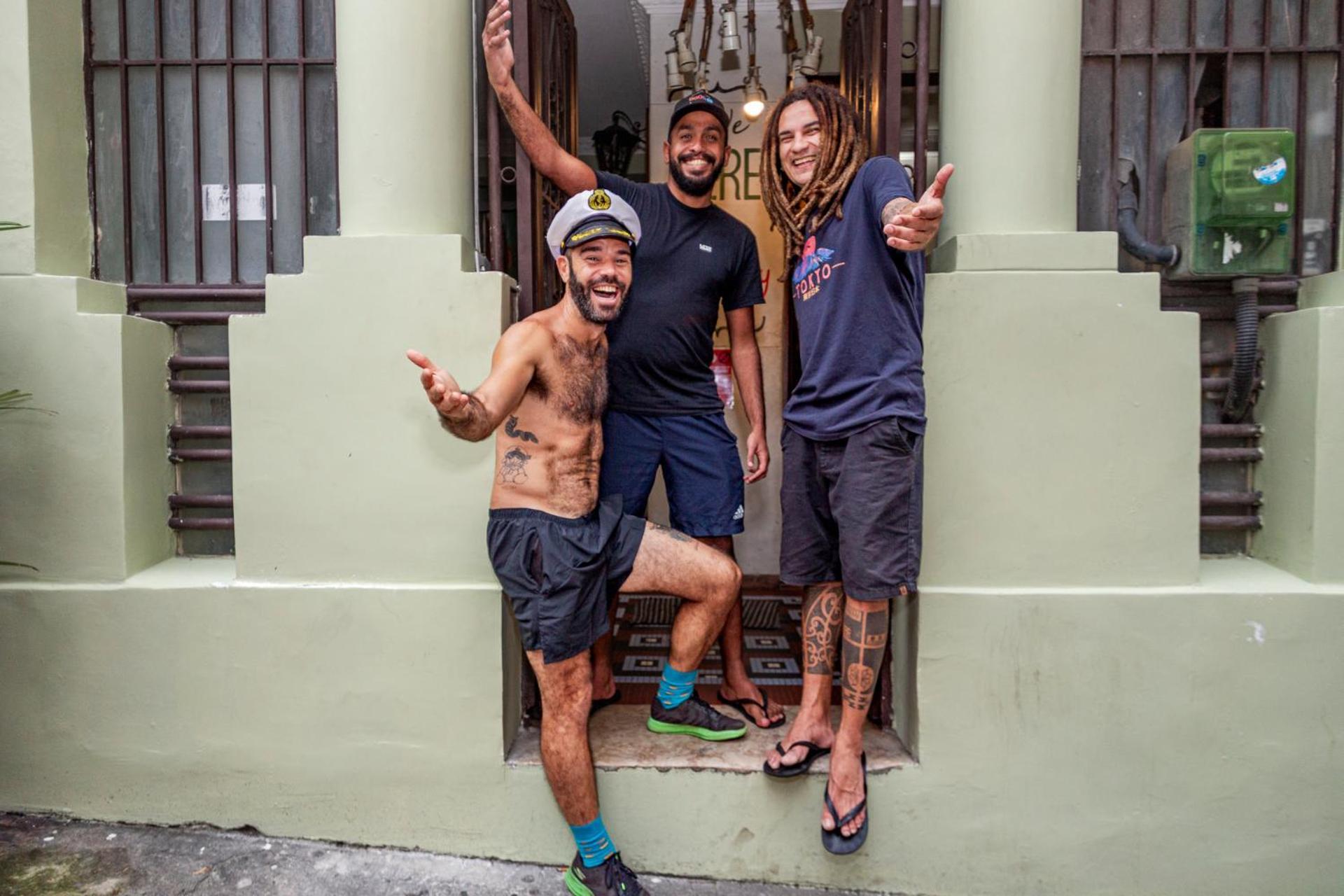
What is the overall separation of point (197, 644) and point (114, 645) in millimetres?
343

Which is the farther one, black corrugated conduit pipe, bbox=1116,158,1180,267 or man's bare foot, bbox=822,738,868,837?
black corrugated conduit pipe, bbox=1116,158,1180,267

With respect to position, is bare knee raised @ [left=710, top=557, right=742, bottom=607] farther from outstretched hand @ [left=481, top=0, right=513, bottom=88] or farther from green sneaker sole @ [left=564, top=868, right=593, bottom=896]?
outstretched hand @ [left=481, top=0, right=513, bottom=88]

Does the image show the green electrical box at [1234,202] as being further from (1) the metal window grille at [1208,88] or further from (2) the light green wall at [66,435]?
(2) the light green wall at [66,435]

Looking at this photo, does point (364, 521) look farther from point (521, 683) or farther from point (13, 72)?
point (13, 72)

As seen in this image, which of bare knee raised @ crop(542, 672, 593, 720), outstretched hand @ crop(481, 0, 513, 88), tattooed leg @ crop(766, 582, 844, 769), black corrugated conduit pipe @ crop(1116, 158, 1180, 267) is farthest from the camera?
black corrugated conduit pipe @ crop(1116, 158, 1180, 267)

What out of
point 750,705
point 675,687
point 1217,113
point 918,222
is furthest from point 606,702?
point 1217,113

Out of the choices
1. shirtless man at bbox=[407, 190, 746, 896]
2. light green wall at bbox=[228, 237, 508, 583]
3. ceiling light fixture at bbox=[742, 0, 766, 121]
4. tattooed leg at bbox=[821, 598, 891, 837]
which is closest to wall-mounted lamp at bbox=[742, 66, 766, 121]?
ceiling light fixture at bbox=[742, 0, 766, 121]

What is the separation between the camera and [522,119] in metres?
3.39

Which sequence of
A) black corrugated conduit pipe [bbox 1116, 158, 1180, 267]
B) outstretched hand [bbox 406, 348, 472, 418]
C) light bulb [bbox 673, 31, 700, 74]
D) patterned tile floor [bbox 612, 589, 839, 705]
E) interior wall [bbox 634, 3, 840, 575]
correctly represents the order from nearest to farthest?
1. outstretched hand [bbox 406, 348, 472, 418]
2. black corrugated conduit pipe [bbox 1116, 158, 1180, 267]
3. patterned tile floor [bbox 612, 589, 839, 705]
4. light bulb [bbox 673, 31, 700, 74]
5. interior wall [bbox 634, 3, 840, 575]

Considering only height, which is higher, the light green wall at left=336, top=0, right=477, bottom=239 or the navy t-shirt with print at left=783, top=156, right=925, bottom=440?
the light green wall at left=336, top=0, right=477, bottom=239

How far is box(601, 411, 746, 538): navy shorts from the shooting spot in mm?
3584

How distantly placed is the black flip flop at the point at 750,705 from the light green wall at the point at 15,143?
11.0ft

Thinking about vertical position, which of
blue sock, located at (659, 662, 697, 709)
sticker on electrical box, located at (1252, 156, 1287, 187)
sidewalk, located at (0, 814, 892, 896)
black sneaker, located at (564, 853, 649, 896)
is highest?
sticker on electrical box, located at (1252, 156, 1287, 187)

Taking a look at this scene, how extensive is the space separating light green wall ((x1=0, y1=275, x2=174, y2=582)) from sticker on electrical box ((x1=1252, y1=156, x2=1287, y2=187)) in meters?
4.53
